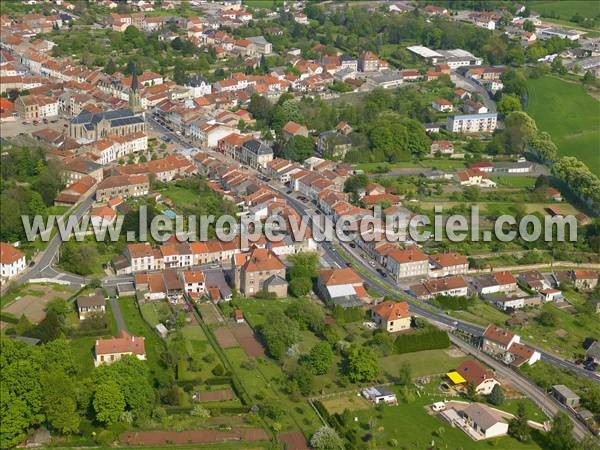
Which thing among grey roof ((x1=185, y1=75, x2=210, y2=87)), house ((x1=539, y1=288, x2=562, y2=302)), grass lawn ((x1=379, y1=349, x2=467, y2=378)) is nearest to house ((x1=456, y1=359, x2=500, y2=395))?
grass lawn ((x1=379, y1=349, x2=467, y2=378))

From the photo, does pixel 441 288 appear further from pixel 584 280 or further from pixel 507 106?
pixel 507 106

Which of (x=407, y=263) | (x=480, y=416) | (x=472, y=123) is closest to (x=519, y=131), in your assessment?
(x=472, y=123)

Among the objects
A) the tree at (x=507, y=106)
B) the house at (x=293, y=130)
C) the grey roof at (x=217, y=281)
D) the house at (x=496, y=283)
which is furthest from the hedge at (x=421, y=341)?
the tree at (x=507, y=106)

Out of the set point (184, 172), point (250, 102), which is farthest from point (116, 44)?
point (184, 172)

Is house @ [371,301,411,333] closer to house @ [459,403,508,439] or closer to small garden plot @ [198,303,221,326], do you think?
house @ [459,403,508,439]

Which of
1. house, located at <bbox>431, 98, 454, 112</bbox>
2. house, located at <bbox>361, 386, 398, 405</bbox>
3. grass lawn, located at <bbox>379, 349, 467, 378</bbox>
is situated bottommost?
house, located at <bbox>431, 98, 454, 112</bbox>

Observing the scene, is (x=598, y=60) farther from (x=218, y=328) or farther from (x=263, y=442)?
(x=263, y=442)
